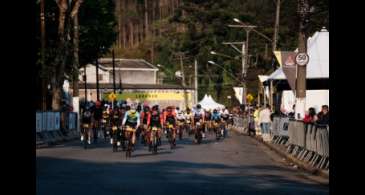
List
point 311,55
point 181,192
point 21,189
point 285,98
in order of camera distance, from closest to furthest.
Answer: point 21,189 → point 181,192 → point 311,55 → point 285,98

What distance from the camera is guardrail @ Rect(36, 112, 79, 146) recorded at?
41406 mm

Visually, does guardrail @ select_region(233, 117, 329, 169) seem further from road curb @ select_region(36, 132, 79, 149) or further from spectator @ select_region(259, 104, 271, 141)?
road curb @ select_region(36, 132, 79, 149)

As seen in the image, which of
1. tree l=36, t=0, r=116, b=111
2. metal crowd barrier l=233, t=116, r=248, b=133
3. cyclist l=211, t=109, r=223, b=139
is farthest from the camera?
metal crowd barrier l=233, t=116, r=248, b=133

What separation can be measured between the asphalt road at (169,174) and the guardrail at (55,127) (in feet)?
29.1

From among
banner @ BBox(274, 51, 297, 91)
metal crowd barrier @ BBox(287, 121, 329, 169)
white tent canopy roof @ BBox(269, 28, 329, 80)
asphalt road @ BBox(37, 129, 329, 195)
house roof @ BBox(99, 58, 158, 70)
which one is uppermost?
house roof @ BBox(99, 58, 158, 70)

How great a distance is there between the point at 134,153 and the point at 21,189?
82.7 feet

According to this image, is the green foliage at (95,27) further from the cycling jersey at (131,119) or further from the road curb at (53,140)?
the cycling jersey at (131,119)

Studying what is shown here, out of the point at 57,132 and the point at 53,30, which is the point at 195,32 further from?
the point at 57,132

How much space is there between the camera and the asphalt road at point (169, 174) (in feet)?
57.7

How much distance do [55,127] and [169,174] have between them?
24413 millimetres

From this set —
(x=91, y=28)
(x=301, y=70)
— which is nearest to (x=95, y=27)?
(x=91, y=28)

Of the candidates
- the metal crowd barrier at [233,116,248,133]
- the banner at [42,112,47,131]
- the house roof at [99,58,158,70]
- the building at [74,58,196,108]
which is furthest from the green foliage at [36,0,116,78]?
the house roof at [99,58,158,70]
